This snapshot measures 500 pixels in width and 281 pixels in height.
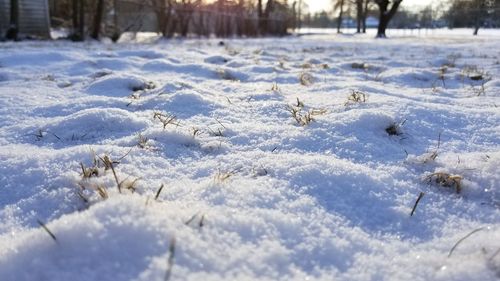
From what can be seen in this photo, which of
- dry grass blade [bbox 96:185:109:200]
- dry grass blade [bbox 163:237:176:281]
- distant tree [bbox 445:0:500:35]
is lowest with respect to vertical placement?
dry grass blade [bbox 163:237:176:281]

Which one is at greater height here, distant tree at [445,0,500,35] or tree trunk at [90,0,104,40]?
distant tree at [445,0,500,35]

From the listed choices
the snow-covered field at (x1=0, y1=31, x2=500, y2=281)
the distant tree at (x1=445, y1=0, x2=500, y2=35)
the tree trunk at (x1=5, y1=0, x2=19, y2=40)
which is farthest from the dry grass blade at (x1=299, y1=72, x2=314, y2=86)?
the distant tree at (x1=445, y1=0, x2=500, y2=35)

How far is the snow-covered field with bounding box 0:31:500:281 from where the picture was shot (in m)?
0.92

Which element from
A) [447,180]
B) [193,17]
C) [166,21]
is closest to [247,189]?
[447,180]

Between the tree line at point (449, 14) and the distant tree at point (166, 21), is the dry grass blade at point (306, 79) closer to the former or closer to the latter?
the distant tree at point (166, 21)

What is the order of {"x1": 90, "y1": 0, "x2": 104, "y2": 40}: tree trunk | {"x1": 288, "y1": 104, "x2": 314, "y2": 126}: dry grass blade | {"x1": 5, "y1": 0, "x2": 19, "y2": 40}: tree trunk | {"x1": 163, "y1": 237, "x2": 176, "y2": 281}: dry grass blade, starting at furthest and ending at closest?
{"x1": 90, "y1": 0, "x2": 104, "y2": 40}: tree trunk → {"x1": 5, "y1": 0, "x2": 19, "y2": 40}: tree trunk → {"x1": 288, "y1": 104, "x2": 314, "y2": 126}: dry grass blade → {"x1": 163, "y1": 237, "x2": 176, "y2": 281}: dry grass blade

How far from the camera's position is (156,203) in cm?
111

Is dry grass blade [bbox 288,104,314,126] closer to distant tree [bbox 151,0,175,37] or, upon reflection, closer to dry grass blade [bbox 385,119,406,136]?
dry grass blade [bbox 385,119,406,136]

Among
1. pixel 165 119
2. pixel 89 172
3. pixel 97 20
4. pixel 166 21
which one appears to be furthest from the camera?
pixel 166 21

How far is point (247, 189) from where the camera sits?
1.26 meters

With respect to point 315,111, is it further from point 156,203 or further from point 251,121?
point 156,203

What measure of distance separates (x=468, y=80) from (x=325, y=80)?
4.27 feet

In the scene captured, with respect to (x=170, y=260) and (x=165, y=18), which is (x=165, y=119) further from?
(x=165, y=18)

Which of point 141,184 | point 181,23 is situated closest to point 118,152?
point 141,184
